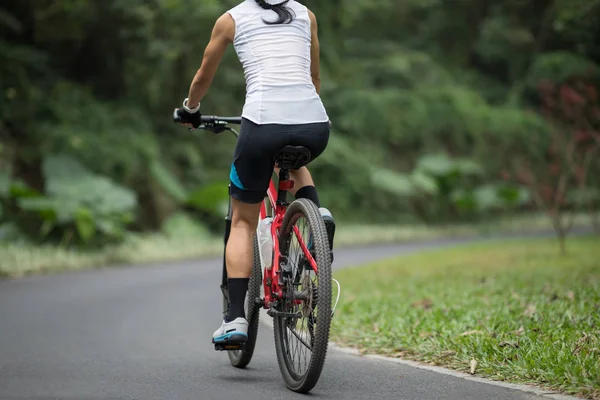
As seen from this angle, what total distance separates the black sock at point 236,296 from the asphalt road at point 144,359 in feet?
1.29

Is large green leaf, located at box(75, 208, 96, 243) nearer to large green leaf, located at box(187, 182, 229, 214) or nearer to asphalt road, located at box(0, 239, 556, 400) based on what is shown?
asphalt road, located at box(0, 239, 556, 400)

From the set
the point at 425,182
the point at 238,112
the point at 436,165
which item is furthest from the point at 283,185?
the point at 436,165

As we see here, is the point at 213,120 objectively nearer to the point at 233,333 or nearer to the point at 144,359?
the point at 233,333

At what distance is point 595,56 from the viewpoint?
12516mm

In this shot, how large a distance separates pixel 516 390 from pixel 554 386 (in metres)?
0.20

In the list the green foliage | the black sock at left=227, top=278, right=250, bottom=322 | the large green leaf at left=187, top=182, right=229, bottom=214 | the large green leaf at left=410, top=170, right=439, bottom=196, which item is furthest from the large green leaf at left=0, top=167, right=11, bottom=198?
the large green leaf at left=410, top=170, right=439, bottom=196

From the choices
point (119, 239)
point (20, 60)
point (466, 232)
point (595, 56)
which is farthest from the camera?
point (466, 232)

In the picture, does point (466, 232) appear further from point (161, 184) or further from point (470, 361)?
point (470, 361)

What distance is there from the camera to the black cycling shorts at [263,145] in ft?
16.0

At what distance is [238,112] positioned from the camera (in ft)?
66.6

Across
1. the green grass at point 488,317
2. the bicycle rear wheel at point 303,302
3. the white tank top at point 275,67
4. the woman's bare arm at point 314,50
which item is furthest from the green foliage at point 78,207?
the white tank top at point 275,67

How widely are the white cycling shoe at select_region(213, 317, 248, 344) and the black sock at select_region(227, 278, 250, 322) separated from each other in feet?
0.13

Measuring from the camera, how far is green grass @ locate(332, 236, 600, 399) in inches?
205

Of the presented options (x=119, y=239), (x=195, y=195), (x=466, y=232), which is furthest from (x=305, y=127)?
(x=466, y=232)
